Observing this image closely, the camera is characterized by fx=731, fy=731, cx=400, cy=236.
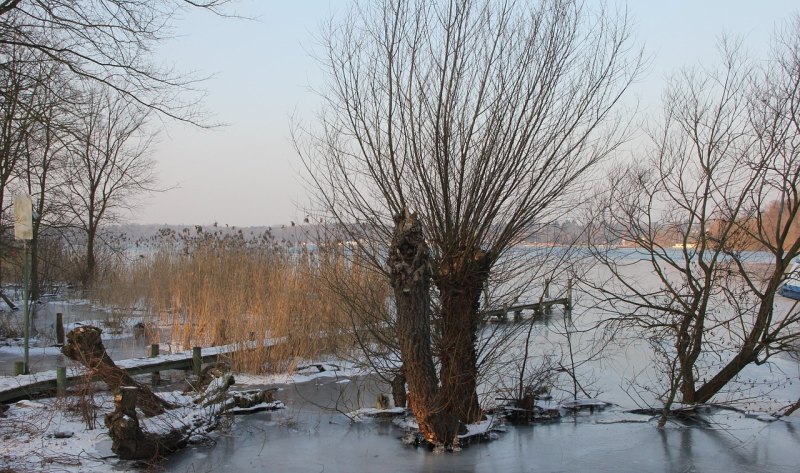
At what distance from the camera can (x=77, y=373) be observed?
317 inches

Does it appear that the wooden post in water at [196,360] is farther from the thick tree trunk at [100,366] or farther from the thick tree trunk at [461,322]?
the thick tree trunk at [461,322]

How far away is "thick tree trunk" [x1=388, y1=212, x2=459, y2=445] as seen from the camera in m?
6.41

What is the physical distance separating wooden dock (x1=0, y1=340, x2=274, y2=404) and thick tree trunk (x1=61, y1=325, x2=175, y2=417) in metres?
0.27

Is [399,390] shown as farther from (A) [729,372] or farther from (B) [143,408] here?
(A) [729,372]

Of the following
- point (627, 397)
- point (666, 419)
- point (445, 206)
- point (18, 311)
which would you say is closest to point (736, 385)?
point (627, 397)

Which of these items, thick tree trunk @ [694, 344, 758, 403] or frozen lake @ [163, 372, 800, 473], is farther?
thick tree trunk @ [694, 344, 758, 403]

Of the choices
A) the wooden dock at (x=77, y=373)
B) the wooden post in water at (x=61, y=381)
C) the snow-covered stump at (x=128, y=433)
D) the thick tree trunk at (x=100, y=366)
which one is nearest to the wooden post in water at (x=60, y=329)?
the wooden dock at (x=77, y=373)

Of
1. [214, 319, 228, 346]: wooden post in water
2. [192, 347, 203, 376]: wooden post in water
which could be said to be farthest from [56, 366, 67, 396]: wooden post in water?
[214, 319, 228, 346]: wooden post in water

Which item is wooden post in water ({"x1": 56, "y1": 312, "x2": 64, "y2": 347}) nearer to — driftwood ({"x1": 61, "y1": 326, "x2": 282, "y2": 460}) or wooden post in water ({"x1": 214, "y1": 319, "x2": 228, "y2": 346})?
wooden post in water ({"x1": 214, "y1": 319, "x2": 228, "y2": 346})

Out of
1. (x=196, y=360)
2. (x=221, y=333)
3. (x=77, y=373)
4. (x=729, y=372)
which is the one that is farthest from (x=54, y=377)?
(x=729, y=372)

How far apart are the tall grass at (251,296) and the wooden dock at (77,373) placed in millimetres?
412

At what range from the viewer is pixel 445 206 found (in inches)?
273

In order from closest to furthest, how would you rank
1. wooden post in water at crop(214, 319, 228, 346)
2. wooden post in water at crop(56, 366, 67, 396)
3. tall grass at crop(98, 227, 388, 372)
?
wooden post in water at crop(56, 366, 67, 396)
tall grass at crop(98, 227, 388, 372)
wooden post in water at crop(214, 319, 228, 346)

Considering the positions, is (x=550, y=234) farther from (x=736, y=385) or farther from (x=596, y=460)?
(x=736, y=385)
